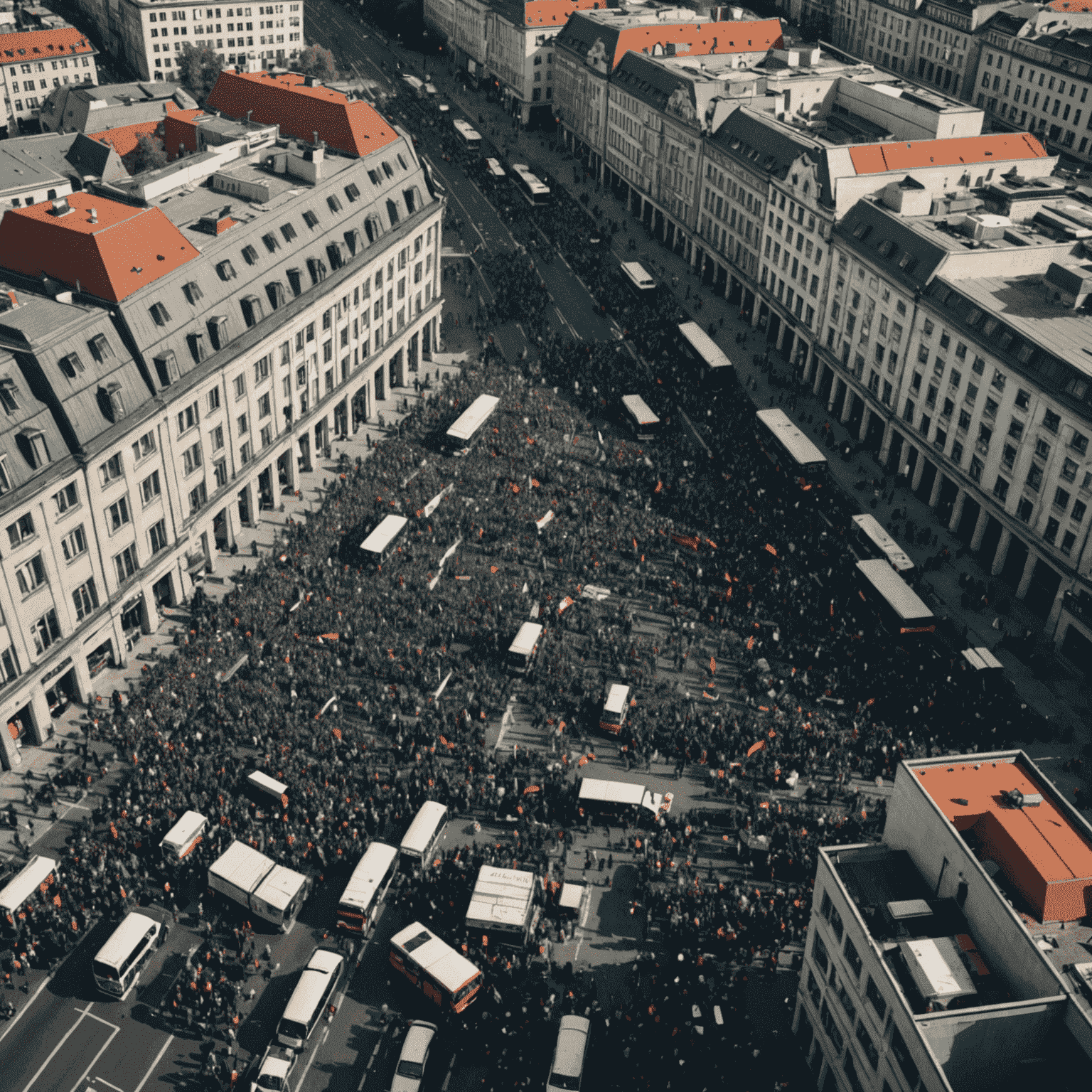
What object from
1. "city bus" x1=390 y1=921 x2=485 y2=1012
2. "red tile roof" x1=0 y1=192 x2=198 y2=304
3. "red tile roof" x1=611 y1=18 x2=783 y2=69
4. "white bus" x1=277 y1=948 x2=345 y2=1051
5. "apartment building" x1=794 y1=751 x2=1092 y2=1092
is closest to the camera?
"apartment building" x1=794 y1=751 x2=1092 y2=1092

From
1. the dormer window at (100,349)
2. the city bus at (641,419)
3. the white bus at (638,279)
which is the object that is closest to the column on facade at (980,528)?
the city bus at (641,419)

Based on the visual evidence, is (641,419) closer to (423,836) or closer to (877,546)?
(877,546)

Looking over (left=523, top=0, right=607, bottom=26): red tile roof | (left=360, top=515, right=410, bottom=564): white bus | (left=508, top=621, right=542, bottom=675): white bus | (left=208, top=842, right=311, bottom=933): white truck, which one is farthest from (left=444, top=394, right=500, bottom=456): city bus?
(left=523, top=0, right=607, bottom=26): red tile roof

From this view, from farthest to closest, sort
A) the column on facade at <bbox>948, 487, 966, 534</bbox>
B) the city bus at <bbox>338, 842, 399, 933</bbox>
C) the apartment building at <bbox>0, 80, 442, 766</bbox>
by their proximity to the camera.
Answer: the column on facade at <bbox>948, 487, 966, 534</bbox>, the apartment building at <bbox>0, 80, 442, 766</bbox>, the city bus at <bbox>338, 842, 399, 933</bbox>

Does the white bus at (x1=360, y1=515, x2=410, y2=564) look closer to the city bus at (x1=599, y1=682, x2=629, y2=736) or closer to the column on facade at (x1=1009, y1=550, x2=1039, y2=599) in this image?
the city bus at (x1=599, y1=682, x2=629, y2=736)

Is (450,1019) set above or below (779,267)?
below

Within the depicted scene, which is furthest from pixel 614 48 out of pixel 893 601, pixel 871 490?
pixel 893 601

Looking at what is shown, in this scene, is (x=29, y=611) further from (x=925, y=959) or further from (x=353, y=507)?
(x=925, y=959)

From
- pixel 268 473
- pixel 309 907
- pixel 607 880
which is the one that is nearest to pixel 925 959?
pixel 607 880
